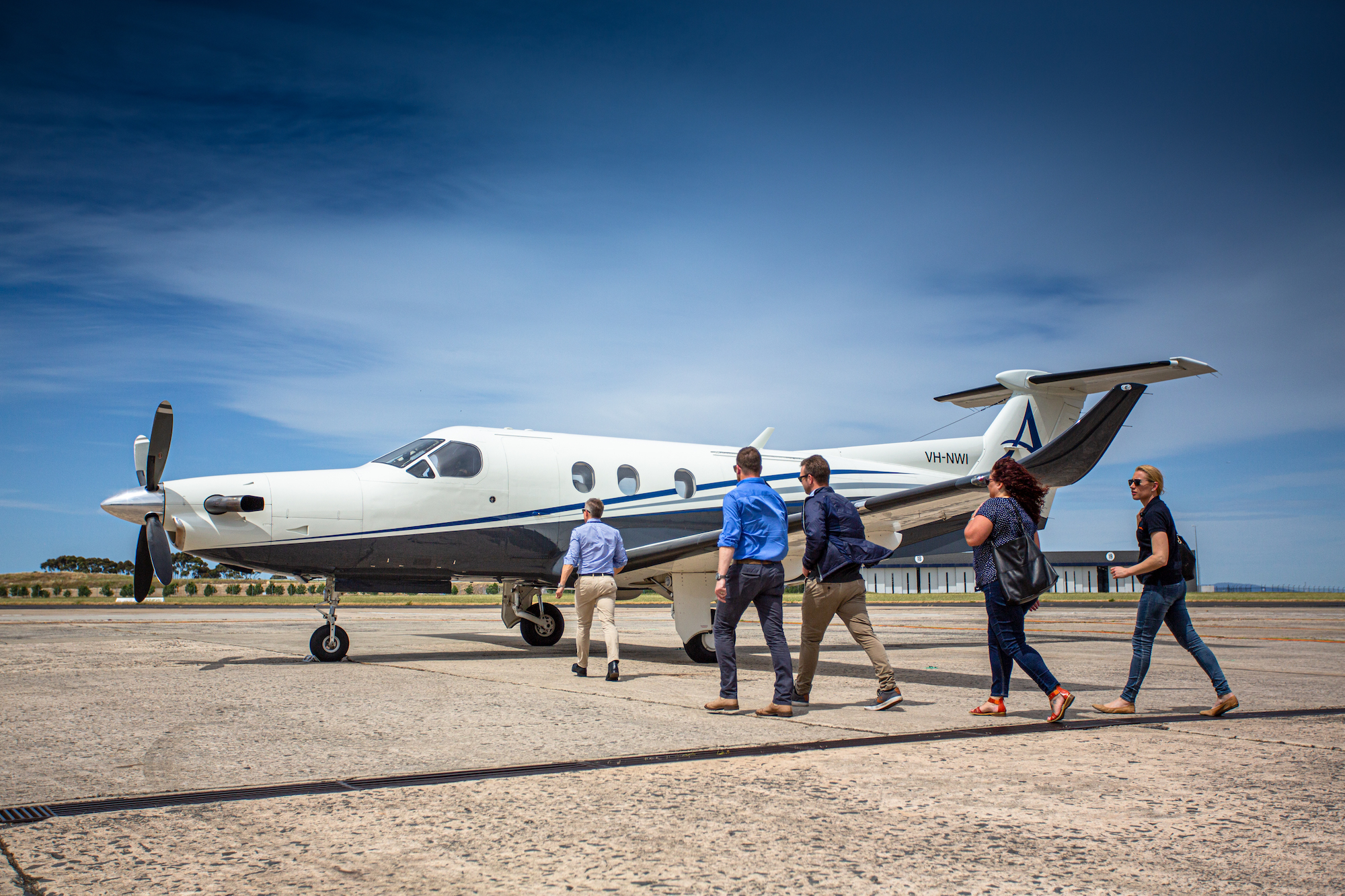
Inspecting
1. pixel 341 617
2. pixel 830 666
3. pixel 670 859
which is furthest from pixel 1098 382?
pixel 341 617

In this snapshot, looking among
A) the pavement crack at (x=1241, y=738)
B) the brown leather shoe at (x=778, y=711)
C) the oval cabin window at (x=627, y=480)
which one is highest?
the oval cabin window at (x=627, y=480)

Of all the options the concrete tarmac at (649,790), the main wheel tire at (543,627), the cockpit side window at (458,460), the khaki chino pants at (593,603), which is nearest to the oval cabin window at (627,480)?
the cockpit side window at (458,460)

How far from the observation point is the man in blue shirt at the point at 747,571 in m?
6.93

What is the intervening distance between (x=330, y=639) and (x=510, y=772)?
22.8 feet

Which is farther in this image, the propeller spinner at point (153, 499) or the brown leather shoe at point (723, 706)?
the propeller spinner at point (153, 499)

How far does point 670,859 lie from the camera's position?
3.22 m

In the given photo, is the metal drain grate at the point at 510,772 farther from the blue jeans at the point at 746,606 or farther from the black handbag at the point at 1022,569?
the blue jeans at the point at 746,606

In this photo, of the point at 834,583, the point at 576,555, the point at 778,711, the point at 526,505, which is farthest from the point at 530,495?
the point at 778,711

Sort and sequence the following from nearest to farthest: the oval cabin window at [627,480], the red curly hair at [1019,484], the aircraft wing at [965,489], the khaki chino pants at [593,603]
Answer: the red curly hair at [1019,484] → the aircraft wing at [965,489] → the khaki chino pants at [593,603] → the oval cabin window at [627,480]

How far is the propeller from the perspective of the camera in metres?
9.73

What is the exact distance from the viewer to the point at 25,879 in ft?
9.68

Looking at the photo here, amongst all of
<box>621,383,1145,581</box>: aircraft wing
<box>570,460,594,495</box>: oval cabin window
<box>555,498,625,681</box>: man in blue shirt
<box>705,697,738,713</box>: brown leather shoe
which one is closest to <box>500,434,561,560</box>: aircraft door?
<box>570,460,594,495</box>: oval cabin window

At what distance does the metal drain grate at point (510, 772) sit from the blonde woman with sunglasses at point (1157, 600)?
24cm

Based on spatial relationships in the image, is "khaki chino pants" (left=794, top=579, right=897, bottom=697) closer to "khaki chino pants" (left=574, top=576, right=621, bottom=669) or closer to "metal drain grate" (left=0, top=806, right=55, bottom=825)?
"khaki chino pants" (left=574, top=576, right=621, bottom=669)
